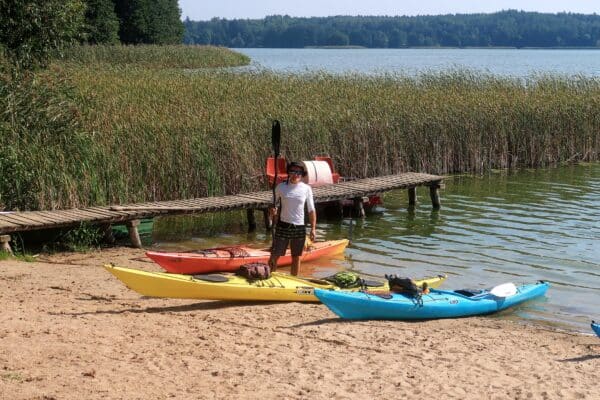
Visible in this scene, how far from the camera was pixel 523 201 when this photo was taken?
1922 cm

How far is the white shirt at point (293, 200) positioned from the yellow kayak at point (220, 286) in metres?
0.77

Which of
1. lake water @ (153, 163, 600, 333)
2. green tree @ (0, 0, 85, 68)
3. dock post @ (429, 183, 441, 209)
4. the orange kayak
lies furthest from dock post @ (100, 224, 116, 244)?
green tree @ (0, 0, 85, 68)

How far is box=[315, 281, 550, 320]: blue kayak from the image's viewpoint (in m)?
9.69

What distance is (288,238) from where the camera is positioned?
11.4 meters

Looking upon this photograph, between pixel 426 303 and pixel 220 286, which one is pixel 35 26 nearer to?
pixel 220 286

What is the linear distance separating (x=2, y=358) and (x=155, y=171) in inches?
342

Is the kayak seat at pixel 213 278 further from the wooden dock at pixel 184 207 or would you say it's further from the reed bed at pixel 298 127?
the reed bed at pixel 298 127

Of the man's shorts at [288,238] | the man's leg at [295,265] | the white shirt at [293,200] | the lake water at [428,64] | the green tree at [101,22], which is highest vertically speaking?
the green tree at [101,22]

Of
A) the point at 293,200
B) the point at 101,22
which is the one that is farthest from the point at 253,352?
the point at 101,22

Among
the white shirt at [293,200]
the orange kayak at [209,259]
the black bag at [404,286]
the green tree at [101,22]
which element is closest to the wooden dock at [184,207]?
the orange kayak at [209,259]

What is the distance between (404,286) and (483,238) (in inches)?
219

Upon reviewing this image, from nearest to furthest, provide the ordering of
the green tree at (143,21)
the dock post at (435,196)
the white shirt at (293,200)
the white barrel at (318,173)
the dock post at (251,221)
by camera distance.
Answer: the white shirt at (293,200) < the dock post at (251,221) < the white barrel at (318,173) < the dock post at (435,196) < the green tree at (143,21)

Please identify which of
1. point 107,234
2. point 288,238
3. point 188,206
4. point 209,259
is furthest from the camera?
point 188,206

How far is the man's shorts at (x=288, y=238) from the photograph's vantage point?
37.0 ft
